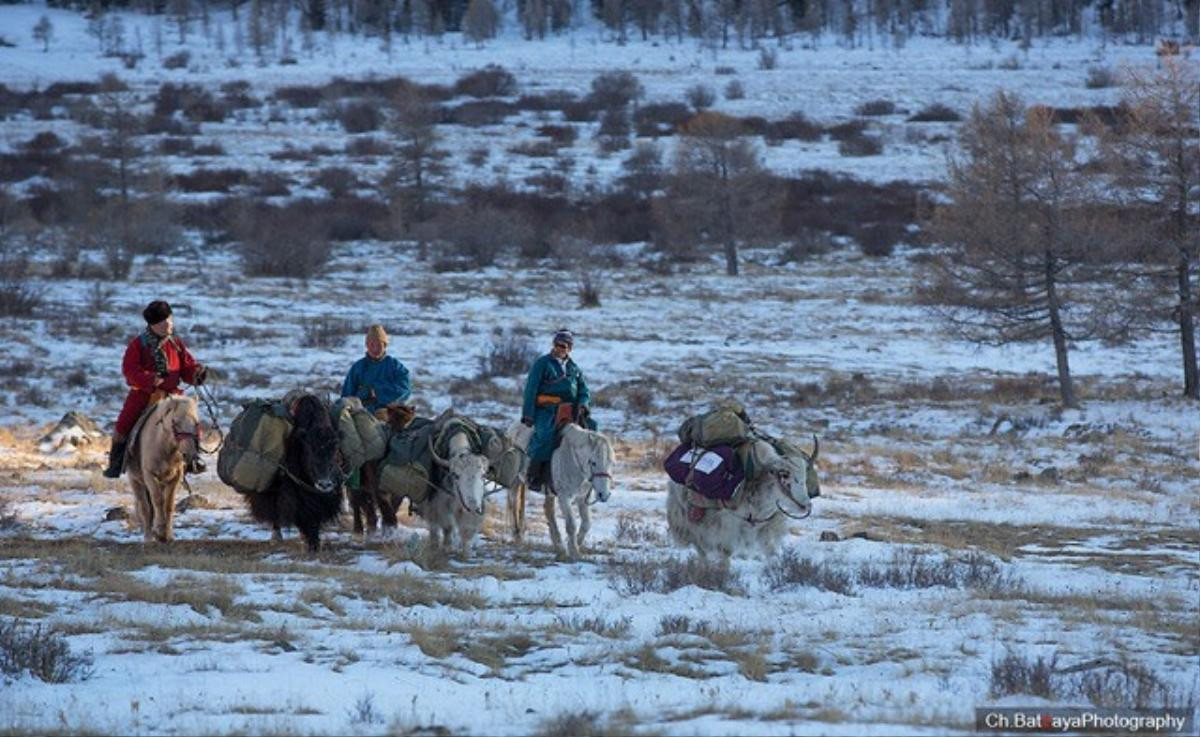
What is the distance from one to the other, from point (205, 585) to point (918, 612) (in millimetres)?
4918

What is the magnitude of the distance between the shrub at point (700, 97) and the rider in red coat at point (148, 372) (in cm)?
6160

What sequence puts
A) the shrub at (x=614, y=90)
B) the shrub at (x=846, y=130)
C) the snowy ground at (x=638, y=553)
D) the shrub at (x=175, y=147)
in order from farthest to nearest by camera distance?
the shrub at (x=614, y=90), the shrub at (x=846, y=130), the shrub at (x=175, y=147), the snowy ground at (x=638, y=553)

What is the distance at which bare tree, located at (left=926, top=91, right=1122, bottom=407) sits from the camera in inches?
1021

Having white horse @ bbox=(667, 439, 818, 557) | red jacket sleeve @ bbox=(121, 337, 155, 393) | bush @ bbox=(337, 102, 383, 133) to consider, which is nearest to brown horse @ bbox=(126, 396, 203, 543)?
red jacket sleeve @ bbox=(121, 337, 155, 393)

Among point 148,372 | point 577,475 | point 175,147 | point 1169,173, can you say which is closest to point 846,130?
point 175,147

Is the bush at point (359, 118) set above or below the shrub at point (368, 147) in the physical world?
above

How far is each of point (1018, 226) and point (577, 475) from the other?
1684 cm

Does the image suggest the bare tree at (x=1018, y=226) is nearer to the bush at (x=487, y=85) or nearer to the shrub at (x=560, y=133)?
the shrub at (x=560, y=133)

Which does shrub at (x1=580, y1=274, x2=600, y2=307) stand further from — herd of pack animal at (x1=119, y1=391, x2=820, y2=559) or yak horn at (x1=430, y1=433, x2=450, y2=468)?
yak horn at (x1=430, y1=433, x2=450, y2=468)

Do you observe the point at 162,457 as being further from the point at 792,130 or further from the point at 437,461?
the point at 792,130

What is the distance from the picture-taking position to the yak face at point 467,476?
1116 centimetres

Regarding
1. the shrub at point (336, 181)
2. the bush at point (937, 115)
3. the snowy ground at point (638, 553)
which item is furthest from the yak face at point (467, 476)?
the bush at point (937, 115)

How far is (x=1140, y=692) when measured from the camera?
6.52 metres

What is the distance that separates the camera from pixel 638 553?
11969 millimetres
